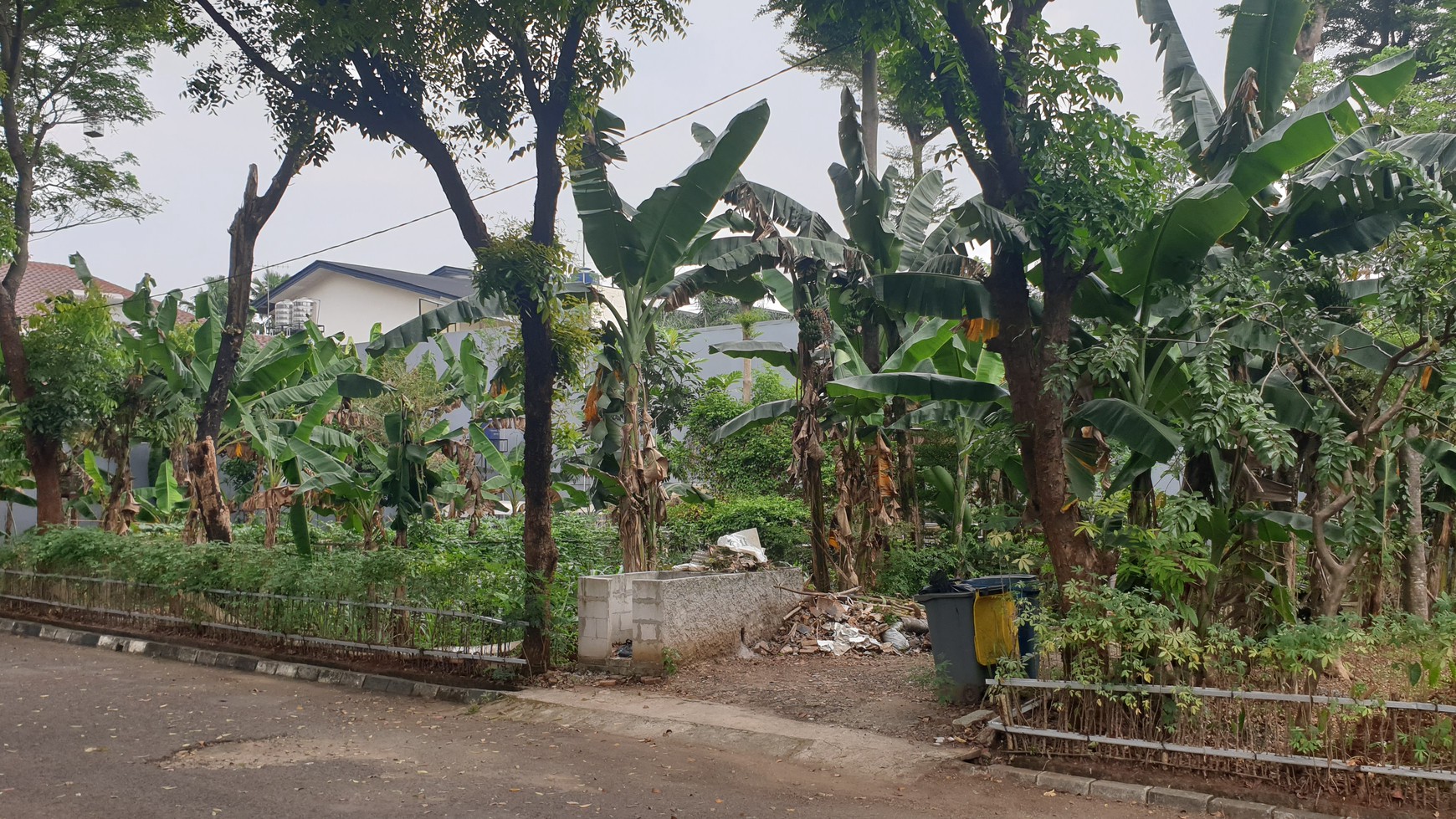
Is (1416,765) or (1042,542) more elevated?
(1042,542)

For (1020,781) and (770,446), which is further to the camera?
(770,446)

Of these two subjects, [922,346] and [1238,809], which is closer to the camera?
[1238,809]

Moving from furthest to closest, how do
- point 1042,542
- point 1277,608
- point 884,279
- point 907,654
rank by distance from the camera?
point 907,654 < point 884,279 < point 1042,542 < point 1277,608

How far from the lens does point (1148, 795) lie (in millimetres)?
6531

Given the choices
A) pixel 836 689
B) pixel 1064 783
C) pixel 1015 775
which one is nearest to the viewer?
pixel 1064 783

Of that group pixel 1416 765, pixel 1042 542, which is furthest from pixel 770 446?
pixel 1416 765

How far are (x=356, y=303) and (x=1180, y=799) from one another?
3967 cm

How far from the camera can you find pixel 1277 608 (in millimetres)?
7410

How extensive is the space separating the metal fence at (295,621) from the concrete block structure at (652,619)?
78 cm

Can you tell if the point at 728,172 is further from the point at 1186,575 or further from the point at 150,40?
the point at 150,40

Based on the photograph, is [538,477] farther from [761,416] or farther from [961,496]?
[961,496]

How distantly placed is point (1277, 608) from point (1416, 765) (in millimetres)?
1580

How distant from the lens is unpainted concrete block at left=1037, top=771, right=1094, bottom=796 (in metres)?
6.80

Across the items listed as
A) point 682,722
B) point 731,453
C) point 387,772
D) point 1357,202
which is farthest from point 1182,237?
point 731,453
